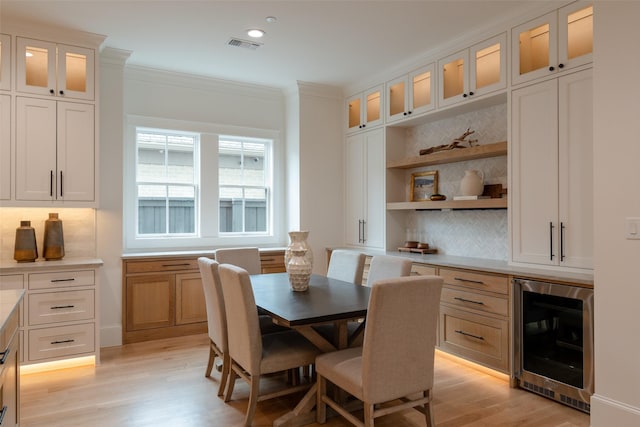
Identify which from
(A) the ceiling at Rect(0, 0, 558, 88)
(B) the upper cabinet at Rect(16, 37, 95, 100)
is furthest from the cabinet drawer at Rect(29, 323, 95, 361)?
(A) the ceiling at Rect(0, 0, 558, 88)

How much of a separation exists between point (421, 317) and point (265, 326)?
4.79 feet

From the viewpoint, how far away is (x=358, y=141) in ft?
17.1

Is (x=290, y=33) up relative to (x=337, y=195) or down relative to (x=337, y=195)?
up

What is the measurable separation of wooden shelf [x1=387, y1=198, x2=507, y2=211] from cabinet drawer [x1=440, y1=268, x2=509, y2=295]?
59cm

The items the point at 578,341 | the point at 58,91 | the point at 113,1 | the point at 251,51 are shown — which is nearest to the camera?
the point at 578,341

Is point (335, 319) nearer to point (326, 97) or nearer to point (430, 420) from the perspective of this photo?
point (430, 420)

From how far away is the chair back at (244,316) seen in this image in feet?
Result: 8.00

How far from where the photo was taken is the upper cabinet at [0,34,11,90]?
3498 mm

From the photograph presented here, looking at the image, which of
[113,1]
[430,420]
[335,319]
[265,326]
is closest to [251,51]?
[113,1]

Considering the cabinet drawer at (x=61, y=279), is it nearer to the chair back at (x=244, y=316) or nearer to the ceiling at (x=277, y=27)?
the chair back at (x=244, y=316)

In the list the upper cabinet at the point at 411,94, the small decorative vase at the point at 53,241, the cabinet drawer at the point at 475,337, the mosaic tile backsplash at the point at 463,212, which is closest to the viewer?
the cabinet drawer at the point at 475,337

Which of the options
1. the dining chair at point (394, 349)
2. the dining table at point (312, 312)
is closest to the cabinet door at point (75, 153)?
the dining table at point (312, 312)

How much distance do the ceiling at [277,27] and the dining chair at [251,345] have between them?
6.88 ft

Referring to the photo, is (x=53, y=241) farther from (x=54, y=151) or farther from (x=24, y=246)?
(x=54, y=151)
